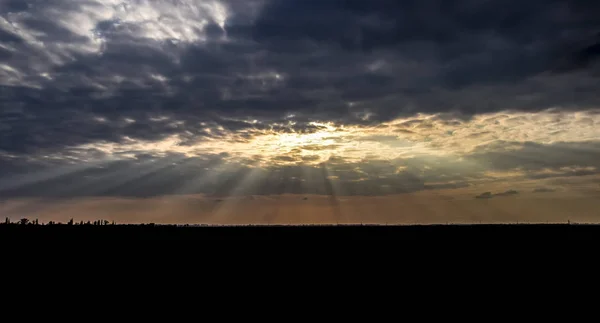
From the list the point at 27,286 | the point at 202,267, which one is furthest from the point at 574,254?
the point at 27,286

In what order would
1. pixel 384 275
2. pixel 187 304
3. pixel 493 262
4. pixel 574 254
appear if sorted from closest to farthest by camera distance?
pixel 187 304
pixel 384 275
pixel 493 262
pixel 574 254

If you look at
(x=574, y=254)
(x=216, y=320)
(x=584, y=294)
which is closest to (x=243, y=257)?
(x=216, y=320)

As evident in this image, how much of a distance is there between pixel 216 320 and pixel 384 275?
57.7 ft

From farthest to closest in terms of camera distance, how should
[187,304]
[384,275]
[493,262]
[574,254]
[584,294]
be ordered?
[574,254]
[493,262]
[384,275]
[584,294]
[187,304]

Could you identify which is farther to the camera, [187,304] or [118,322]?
[187,304]

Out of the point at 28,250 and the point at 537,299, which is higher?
the point at 28,250

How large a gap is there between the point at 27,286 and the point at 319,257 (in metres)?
26.9

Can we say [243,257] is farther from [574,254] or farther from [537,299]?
[574,254]

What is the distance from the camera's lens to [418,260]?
4928 cm

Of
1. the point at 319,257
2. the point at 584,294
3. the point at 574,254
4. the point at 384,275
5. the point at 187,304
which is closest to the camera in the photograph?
the point at 187,304

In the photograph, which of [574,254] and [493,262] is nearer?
[493,262]

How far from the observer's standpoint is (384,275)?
39375mm

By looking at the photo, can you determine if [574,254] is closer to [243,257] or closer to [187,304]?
[243,257]

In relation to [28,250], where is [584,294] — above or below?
below
